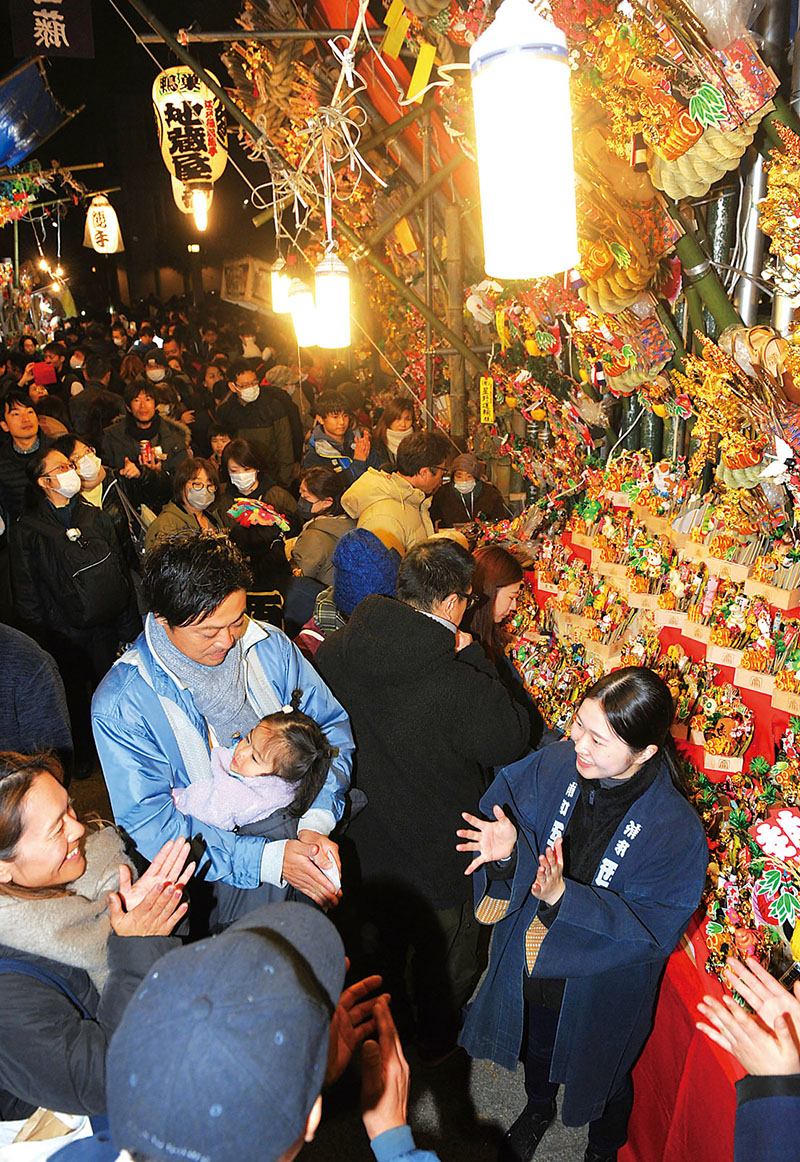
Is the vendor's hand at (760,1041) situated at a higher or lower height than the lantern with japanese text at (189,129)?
lower

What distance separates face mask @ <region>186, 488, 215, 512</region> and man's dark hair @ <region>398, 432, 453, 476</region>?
115 centimetres

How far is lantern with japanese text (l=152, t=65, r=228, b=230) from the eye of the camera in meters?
7.15

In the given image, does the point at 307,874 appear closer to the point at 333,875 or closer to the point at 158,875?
the point at 333,875

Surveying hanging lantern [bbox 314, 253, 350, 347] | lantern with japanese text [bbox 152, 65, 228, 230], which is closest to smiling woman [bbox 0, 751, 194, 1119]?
hanging lantern [bbox 314, 253, 350, 347]

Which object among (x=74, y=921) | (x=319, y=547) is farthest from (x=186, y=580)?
(x=319, y=547)

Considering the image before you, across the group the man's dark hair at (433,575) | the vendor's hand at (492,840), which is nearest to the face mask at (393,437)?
the man's dark hair at (433,575)

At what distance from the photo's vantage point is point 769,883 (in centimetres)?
217

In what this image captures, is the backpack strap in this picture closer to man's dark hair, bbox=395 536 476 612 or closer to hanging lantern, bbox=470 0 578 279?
man's dark hair, bbox=395 536 476 612

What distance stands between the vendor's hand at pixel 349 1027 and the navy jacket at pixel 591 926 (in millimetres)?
781

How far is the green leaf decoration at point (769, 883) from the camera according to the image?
2.16m

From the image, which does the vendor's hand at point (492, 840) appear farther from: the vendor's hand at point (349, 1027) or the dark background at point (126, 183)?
the dark background at point (126, 183)

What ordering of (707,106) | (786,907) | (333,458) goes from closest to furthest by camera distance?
(786,907) < (707,106) < (333,458)

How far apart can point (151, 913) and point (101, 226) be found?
1521 centimetres

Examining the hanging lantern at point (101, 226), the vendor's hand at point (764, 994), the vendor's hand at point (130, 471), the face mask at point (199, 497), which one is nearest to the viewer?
the vendor's hand at point (764, 994)
